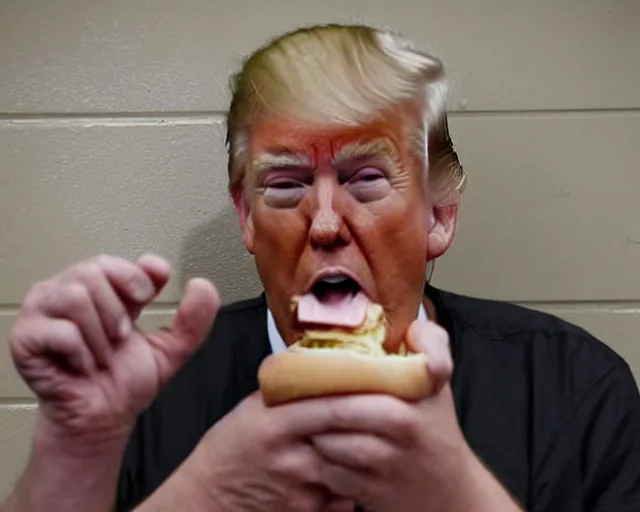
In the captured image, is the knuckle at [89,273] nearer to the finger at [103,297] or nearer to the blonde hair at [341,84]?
the finger at [103,297]

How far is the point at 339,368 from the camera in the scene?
64 cm

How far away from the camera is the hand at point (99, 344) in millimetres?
613

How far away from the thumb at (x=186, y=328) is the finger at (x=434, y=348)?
0.54 ft

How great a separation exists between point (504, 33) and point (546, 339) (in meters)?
0.46

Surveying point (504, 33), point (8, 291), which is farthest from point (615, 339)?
point (8, 291)

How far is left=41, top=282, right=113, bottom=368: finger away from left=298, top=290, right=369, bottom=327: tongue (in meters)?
0.19

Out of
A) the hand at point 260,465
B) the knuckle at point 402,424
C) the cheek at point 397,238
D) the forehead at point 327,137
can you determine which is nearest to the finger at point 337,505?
the hand at point 260,465

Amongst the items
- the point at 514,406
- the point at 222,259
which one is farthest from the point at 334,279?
the point at 222,259

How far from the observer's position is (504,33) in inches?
46.6

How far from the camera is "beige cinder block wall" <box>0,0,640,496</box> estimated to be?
3.89 feet

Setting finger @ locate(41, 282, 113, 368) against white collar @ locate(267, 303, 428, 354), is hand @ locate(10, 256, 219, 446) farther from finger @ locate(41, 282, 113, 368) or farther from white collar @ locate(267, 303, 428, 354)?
white collar @ locate(267, 303, 428, 354)

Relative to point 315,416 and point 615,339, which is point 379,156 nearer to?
point 315,416

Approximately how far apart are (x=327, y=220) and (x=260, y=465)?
23 cm

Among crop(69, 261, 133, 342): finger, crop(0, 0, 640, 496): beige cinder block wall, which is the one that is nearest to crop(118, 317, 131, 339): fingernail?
crop(69, 261, 133, 342): finger
